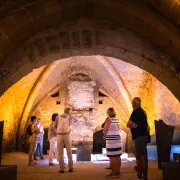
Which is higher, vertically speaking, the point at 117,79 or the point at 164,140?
the point at 117,79

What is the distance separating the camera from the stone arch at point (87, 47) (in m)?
4.74

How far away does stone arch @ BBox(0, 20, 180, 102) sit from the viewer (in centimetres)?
474

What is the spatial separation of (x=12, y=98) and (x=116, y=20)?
6.72 metres

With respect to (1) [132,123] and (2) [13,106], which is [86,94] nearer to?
(2) [13,106]

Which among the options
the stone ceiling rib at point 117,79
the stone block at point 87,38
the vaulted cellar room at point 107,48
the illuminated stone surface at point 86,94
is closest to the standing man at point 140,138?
the vaulted cellar room at point 107,48

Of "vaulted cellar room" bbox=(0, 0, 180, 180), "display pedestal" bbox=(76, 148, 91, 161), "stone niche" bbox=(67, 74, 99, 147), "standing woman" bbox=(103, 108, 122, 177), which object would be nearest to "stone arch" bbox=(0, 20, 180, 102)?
"vaulted cellar room" bbox=(0, 0, 180, 180)

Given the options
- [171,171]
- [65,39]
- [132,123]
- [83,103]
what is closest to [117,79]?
[83,103]

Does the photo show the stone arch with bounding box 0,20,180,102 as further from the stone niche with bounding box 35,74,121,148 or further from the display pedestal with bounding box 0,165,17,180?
the stone niche with bounding box 35,74,121,148

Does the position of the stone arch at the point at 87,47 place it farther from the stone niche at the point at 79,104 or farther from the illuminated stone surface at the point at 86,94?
the stone niche at the point at 79,104

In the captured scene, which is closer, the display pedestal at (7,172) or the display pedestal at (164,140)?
the display pedestal at (7,172)

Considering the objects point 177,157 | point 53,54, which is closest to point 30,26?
point 53,54

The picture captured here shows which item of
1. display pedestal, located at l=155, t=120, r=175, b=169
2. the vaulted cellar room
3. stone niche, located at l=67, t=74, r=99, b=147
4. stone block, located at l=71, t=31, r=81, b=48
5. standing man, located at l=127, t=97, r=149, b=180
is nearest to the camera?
standing man, located at l=127, t=97, r=149, b=180

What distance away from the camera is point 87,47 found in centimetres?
505

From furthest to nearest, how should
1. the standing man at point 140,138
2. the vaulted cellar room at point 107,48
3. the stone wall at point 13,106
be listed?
the stone wall at point 13,106 → the vaulted cellar room at point 107,48 → the standing man at point 140,138
